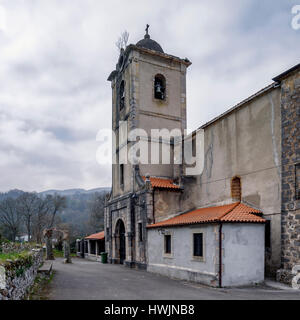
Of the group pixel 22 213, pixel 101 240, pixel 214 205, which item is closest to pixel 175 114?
pixel 214 205

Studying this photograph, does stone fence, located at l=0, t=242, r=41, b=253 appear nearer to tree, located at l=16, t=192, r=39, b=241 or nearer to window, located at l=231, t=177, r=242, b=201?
window, located at l=231, t=177, r=242, b=201

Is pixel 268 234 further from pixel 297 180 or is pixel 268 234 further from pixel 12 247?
pixel 12 247

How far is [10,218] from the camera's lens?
217 feet

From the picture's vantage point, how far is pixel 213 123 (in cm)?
1817

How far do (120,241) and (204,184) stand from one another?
9354mm

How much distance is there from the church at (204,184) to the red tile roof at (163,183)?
0.26 feet

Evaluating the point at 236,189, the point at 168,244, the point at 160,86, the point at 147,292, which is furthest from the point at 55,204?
the point at 147,292

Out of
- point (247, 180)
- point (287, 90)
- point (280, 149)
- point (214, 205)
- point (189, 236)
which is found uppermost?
point (287, 90)

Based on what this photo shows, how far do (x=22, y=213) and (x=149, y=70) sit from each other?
5079 centimetres

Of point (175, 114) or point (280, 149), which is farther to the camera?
point (175, 114)

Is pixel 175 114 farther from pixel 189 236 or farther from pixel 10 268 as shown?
pixel 10 268

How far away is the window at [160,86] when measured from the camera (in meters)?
24.6

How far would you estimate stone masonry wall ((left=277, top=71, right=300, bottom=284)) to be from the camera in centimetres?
1223
